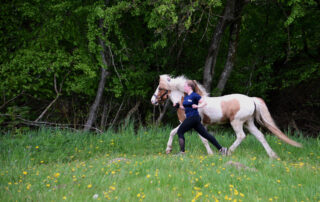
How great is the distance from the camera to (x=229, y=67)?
11977 millimetres

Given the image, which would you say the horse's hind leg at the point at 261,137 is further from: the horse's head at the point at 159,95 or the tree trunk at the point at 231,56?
the tree trunk at the point at 231,56

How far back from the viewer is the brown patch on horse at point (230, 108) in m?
7.94

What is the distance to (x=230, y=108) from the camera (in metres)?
7.99

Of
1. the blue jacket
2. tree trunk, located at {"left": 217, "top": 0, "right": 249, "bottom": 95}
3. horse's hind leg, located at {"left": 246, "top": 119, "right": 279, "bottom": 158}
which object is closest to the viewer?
the blue jacket

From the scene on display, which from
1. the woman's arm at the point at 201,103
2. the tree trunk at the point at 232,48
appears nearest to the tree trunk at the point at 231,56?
the tree trunk at the point at 232,48

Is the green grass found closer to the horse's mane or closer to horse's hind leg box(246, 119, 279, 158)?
horse's hind leg box(246, 119, 279, 158)

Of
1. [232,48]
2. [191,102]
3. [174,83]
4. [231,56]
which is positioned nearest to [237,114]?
[191,102]

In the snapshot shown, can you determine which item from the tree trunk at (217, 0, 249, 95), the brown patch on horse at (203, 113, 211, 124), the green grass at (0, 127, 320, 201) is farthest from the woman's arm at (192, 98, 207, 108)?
the tree trunk at (217, 0, 249, 95)

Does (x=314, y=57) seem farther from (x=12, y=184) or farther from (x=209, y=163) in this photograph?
(x=12, y=184)

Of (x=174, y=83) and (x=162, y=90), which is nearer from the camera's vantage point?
(x=174, y=83)

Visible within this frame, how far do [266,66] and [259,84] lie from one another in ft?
2.56

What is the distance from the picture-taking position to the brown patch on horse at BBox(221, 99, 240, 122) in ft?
26.1

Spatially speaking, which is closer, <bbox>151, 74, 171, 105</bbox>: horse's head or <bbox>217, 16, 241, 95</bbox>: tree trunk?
<bbox>151, 74, 171, 105</bbox>: horse's head

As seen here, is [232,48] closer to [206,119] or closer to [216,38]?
[216,38]
